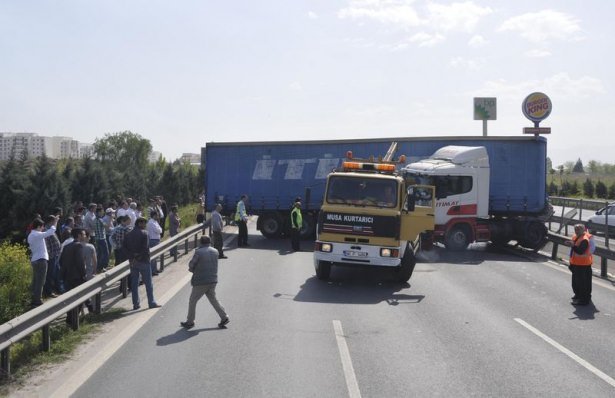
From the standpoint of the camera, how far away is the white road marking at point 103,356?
6524mm

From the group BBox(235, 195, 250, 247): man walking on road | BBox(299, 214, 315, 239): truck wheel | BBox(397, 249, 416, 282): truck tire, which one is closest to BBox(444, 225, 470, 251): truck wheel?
BBox(299, 214, 315, 239): truck wheel

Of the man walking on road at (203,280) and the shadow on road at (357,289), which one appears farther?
the shadow on road at (357,289)

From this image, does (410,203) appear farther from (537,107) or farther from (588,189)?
(588,189)

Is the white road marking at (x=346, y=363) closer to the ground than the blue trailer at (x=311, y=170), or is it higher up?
closer to the ground

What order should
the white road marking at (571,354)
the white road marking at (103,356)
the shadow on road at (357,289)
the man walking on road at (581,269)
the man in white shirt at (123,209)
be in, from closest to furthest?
1. the white road marking at (103,356)
2. the white road marking at (571,354)
3. the man walking on road at (581,269)
4. the shadow on road at (357,289)
5. the man in white shirt at (123,209)

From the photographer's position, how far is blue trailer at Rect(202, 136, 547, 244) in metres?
21.8

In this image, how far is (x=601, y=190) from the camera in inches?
2201

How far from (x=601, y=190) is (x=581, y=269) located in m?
49.3

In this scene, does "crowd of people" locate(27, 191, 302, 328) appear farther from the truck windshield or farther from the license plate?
the truck windshield

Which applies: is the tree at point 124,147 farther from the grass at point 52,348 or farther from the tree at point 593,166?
the grass at point 52,348

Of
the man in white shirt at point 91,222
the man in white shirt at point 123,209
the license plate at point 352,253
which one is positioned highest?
the man in white shirt at point 123,209

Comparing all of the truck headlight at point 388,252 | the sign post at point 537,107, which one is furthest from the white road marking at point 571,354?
the sign post at point 537,107

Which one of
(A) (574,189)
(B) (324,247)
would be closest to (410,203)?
(B) (324,247)

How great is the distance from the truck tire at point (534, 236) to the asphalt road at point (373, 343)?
6.97 meters
